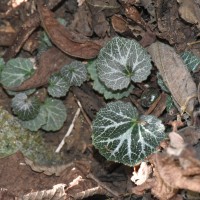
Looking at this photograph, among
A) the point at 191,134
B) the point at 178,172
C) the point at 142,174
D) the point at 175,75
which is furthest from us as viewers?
the point at 175,75

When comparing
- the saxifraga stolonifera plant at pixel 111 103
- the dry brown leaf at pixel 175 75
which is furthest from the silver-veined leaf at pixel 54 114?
the dry brown leaf at pixel 175 75

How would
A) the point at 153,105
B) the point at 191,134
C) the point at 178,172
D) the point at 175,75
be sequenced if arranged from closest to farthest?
1. the point at 178,172
2. the point at 191,134
3. the point at 175,75
4. the point at 153,105

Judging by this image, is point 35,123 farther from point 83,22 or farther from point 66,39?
point 83,22

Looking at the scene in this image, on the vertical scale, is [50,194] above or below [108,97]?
below

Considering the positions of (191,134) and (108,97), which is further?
(108,97)

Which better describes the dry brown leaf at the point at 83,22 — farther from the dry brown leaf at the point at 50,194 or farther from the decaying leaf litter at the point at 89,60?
the dry brown leaf at the point at 50,194

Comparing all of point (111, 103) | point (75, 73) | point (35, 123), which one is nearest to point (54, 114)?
point (35, 123)
